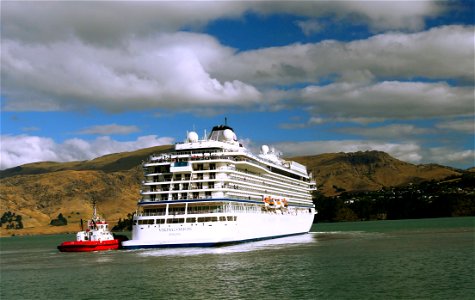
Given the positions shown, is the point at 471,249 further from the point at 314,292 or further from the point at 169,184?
the point at 169,184

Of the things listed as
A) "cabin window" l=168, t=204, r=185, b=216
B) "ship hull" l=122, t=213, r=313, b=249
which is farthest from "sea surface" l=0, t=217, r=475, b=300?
"cabin window" l=168, t=204, r=185, b=216

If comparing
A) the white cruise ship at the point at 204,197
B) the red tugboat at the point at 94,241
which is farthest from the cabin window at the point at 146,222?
the red tugboat at the point at 94,241

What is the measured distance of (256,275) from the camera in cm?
5247

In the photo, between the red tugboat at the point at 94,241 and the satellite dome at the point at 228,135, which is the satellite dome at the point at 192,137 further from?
the red tugboat at the point at 94,241

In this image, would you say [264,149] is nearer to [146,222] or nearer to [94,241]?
[94,241]

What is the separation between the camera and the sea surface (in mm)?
44031

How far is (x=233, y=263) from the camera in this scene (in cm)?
6141

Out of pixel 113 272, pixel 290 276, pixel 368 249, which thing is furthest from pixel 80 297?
pixel 368 249

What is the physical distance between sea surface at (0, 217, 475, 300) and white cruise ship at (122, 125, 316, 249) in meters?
3.37

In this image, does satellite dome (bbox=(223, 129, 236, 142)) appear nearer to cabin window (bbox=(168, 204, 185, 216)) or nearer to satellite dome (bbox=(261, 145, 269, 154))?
cabin window (bbox=(168, 204, 185, 216))

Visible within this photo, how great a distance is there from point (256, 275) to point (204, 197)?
1183 inches

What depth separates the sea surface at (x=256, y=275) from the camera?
44.0 m

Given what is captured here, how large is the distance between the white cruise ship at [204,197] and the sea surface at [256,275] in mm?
3371

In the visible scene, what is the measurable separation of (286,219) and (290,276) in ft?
200
